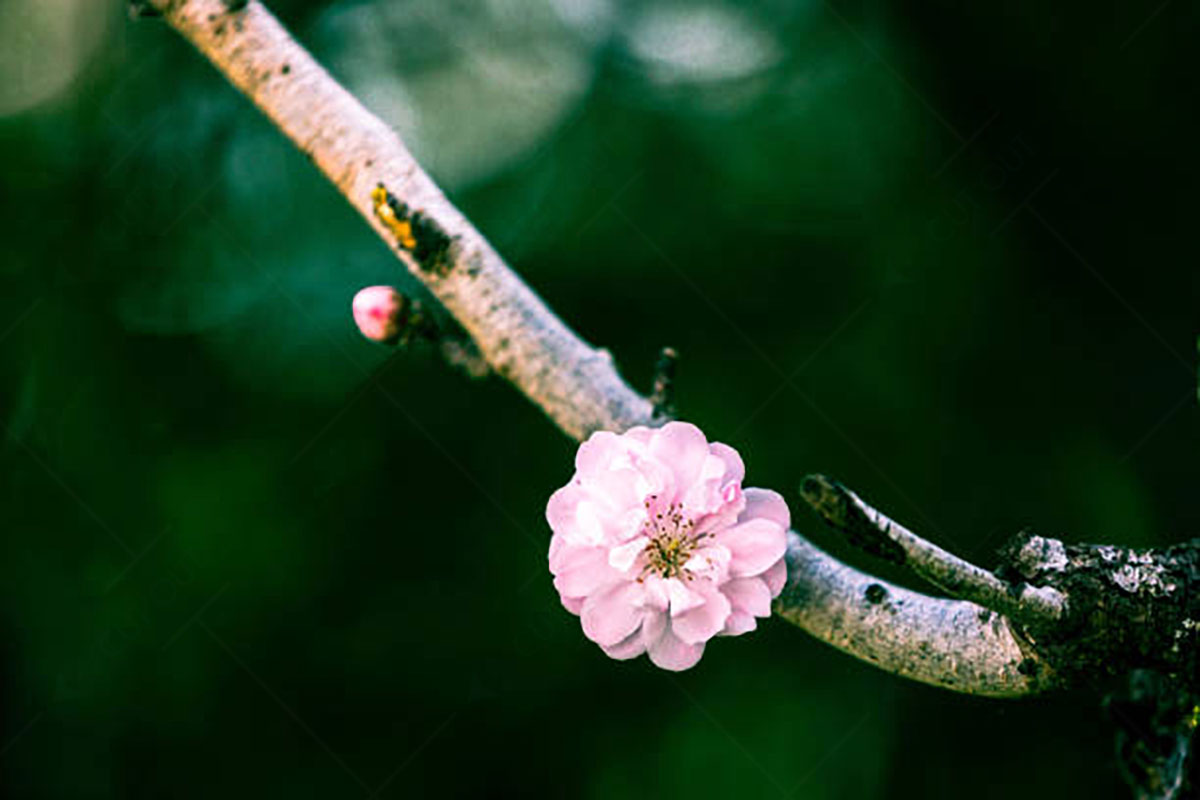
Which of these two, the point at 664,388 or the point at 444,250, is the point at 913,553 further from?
the point at 444,250

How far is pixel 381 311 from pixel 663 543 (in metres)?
0.41

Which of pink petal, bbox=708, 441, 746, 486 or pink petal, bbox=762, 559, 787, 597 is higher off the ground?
pink petal, bbox=708, 441, 746, 486

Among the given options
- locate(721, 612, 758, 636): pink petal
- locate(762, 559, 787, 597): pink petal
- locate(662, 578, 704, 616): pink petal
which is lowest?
locate(662, 578, 704, 616): pink petal

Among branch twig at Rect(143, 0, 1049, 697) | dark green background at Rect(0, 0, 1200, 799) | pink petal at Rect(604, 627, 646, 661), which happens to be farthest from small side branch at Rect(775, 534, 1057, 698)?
dark green background at Rect(0, 0, 1200, 799)

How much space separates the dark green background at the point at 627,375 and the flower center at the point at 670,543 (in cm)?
118

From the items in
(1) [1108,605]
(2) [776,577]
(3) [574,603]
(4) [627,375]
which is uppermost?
(4) [627,375]

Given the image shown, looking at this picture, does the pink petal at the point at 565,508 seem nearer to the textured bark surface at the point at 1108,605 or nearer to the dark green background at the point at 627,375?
the textured bark surface at the point at 1108,605

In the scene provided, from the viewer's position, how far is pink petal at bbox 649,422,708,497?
66cm

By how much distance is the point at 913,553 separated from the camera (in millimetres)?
512

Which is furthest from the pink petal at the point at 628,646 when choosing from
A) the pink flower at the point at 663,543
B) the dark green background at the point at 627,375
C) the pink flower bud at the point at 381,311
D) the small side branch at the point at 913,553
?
the dark green background at the point at 627,375

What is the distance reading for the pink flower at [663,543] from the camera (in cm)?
65

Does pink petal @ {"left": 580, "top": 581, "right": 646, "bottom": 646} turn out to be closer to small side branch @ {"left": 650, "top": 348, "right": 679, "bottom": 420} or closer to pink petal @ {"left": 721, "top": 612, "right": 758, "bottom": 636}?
pink petal @ {"left": 721, "top": 612, "right": 758, "bottom": 636}

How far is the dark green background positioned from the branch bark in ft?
3.76

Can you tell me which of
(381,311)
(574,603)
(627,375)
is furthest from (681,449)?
(627,375)
